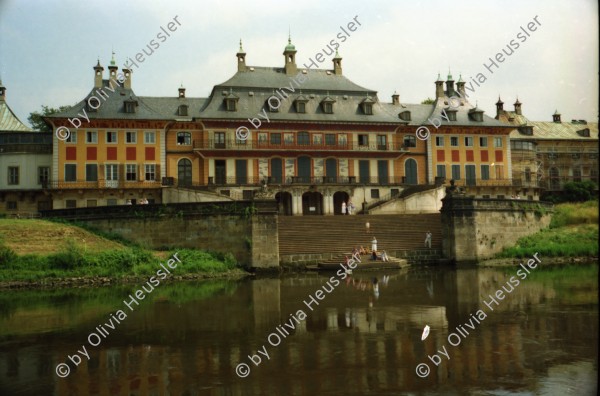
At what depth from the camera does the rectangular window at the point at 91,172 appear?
4978cm

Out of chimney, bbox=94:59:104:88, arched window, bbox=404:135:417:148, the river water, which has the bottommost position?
the river water

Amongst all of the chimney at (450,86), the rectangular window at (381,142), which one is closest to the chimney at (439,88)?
the chimney at (450,86)

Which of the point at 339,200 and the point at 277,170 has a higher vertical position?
the point at 277,170

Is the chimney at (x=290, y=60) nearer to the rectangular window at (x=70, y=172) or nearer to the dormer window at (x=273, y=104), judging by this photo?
the dormer window at (x=273, y=104)

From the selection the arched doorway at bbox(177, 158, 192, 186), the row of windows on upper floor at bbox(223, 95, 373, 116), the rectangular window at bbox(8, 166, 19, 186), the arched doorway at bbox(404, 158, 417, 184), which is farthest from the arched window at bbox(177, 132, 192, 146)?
the arched doorway at bbox(404, 158, 417, 184)

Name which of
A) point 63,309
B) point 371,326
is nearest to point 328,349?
point 371,326

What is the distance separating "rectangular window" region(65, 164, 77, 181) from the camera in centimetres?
4944

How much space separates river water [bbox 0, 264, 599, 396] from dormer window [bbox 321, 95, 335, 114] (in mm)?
32799

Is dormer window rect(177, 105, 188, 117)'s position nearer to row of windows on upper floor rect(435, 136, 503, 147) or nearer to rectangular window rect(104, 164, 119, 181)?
rectangular window rect(104, 164, 119, 181)

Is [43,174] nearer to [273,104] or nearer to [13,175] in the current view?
[13,175]

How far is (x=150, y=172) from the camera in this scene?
51500 mm

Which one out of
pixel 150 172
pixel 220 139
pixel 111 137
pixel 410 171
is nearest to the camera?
pixel 111 137

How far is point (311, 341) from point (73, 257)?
19.6 m

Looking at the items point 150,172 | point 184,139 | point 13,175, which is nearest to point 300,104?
point 184,139
